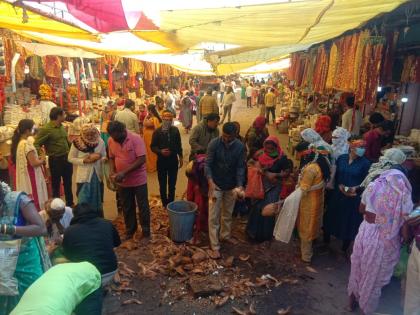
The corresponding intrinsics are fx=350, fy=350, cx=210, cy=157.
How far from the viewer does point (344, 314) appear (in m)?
3.87

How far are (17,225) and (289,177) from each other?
3.70m

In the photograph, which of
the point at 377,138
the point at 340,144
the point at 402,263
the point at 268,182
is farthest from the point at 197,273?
the point at 377,138

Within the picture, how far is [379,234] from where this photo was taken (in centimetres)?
344

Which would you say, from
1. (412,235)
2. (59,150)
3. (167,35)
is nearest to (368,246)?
(412,235)

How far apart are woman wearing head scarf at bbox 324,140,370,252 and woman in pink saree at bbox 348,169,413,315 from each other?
0.95 meters

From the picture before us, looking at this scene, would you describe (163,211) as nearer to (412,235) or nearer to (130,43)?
(130,43)

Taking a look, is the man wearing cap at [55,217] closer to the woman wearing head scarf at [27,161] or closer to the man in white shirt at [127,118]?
the woman wearing head scarf at [27,161]

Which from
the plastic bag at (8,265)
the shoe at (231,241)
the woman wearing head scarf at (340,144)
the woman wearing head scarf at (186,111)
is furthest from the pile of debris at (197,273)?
the woman wearing head scarf at (186,111)

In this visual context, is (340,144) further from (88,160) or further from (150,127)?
(150,127)

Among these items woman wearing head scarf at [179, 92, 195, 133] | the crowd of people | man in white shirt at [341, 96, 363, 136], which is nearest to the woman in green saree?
the crowd of people

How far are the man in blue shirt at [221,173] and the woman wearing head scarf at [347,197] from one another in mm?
1304

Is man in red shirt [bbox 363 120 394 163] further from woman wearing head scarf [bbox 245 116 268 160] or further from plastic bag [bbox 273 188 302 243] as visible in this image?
plastic bag [bbox 273 188 302 243]

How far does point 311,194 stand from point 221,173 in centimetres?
125

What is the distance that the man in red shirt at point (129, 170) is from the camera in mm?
5031
